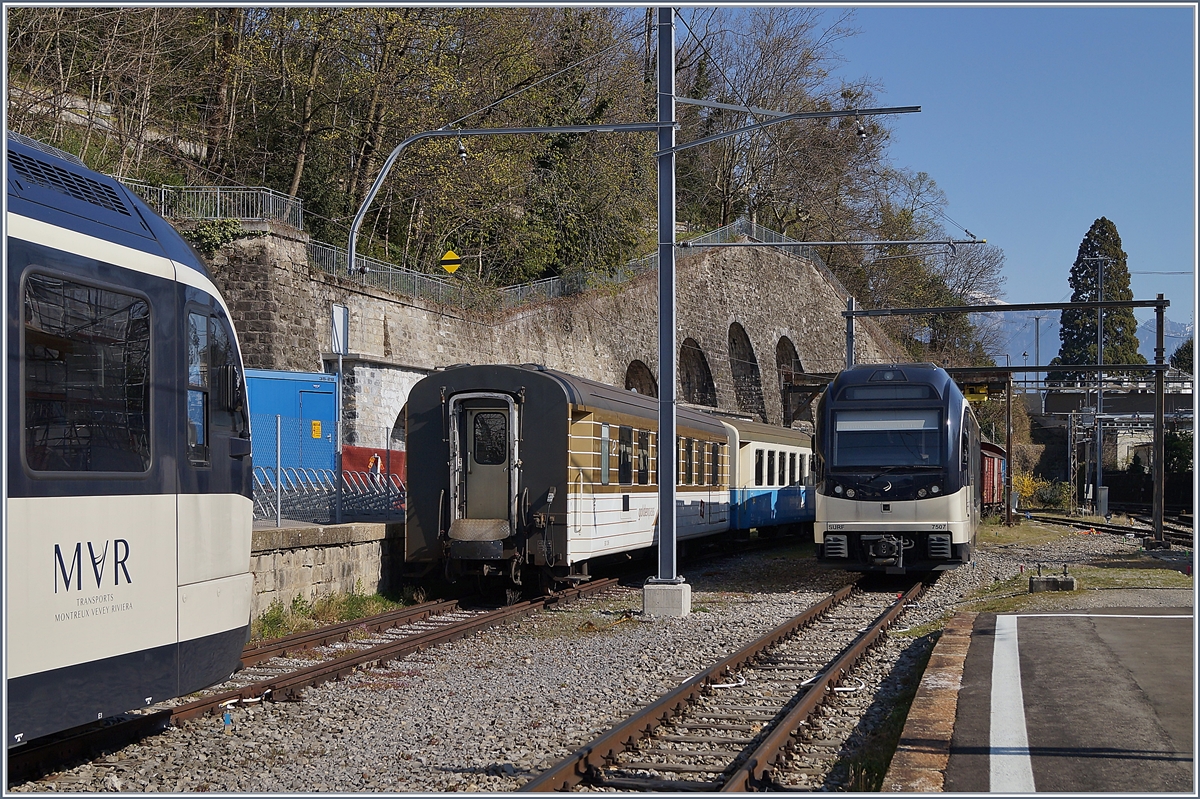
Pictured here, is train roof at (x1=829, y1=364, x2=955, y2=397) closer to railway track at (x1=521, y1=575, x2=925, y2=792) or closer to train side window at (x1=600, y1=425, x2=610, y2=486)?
train side window at (x1=600, y1=425, x2=610, y2=486)

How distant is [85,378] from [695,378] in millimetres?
43416

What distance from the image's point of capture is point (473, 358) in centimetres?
3078

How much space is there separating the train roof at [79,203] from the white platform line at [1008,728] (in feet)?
18.7

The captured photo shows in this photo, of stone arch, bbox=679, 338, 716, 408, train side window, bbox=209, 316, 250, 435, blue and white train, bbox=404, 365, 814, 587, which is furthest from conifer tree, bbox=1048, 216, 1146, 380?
train side window, bbox=209, 316, 250, 435

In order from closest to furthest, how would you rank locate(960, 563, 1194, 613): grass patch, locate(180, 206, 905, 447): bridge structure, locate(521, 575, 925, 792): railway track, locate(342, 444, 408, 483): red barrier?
locate(521, 575, 925, 792): railway track
locate(960, 563, 1194, 613): grass patch
locate(342, 444, 408, 483): red barrier
locate(180, 206, 905, 447): bridge structure

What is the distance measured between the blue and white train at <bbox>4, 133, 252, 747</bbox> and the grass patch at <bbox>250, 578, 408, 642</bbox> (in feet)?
15.8

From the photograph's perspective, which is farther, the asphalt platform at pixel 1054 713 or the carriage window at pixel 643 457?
the carriage window at pixel 643 457

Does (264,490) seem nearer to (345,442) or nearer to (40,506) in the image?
(345,442)

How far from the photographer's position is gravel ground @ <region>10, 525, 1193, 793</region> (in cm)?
698

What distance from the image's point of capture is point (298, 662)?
11.0 meters

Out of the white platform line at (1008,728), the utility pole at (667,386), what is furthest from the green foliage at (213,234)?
the white platform line at (1008,728)

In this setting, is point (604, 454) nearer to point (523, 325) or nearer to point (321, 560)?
point (321, 560)

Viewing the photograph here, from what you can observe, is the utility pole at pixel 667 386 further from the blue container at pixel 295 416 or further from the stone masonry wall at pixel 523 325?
the blue container at pixel 295 416

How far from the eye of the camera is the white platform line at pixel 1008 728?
616 cm
